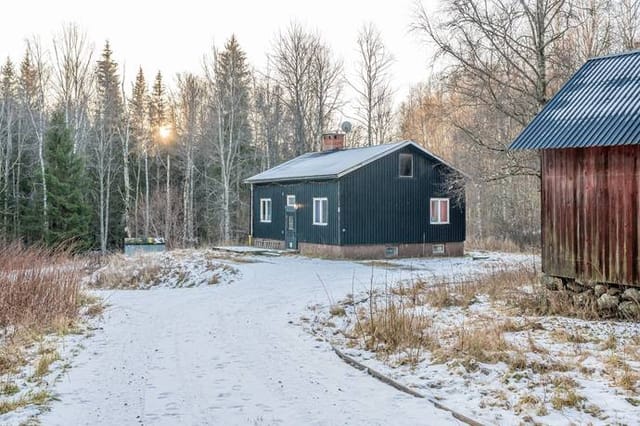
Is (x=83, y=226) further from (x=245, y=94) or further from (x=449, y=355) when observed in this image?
(x=449, y=355)

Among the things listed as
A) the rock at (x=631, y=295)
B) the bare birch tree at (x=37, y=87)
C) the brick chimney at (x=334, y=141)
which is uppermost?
the bare birch tree at (x=37, y=87)

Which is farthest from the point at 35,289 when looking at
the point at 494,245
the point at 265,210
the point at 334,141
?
the point at 494,245

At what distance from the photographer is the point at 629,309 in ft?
30.3

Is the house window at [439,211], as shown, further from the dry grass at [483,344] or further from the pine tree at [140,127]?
the pine tree at [140,127]

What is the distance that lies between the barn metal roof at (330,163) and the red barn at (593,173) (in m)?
11.9

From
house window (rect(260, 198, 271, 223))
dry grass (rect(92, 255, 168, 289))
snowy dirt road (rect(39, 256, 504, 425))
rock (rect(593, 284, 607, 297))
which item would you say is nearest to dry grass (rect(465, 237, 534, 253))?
house window (rect(260, 198, 271, 223))

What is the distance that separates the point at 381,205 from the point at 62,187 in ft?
59.9

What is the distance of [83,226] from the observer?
32.0 m

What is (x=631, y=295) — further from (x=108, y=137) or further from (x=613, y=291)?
(x=108, y=137)

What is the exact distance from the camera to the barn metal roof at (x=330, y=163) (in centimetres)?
2283

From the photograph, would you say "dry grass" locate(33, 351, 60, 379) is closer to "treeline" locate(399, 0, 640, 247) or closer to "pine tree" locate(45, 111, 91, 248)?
"treeline" locate(399, 0, 640, 247)

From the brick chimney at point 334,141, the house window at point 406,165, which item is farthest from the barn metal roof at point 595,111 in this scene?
the brick chimney at point 334,141

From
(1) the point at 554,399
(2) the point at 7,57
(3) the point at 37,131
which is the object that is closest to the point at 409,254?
(1) the point at 554,399

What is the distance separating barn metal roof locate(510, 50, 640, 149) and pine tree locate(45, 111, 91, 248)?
26440 millimetres
